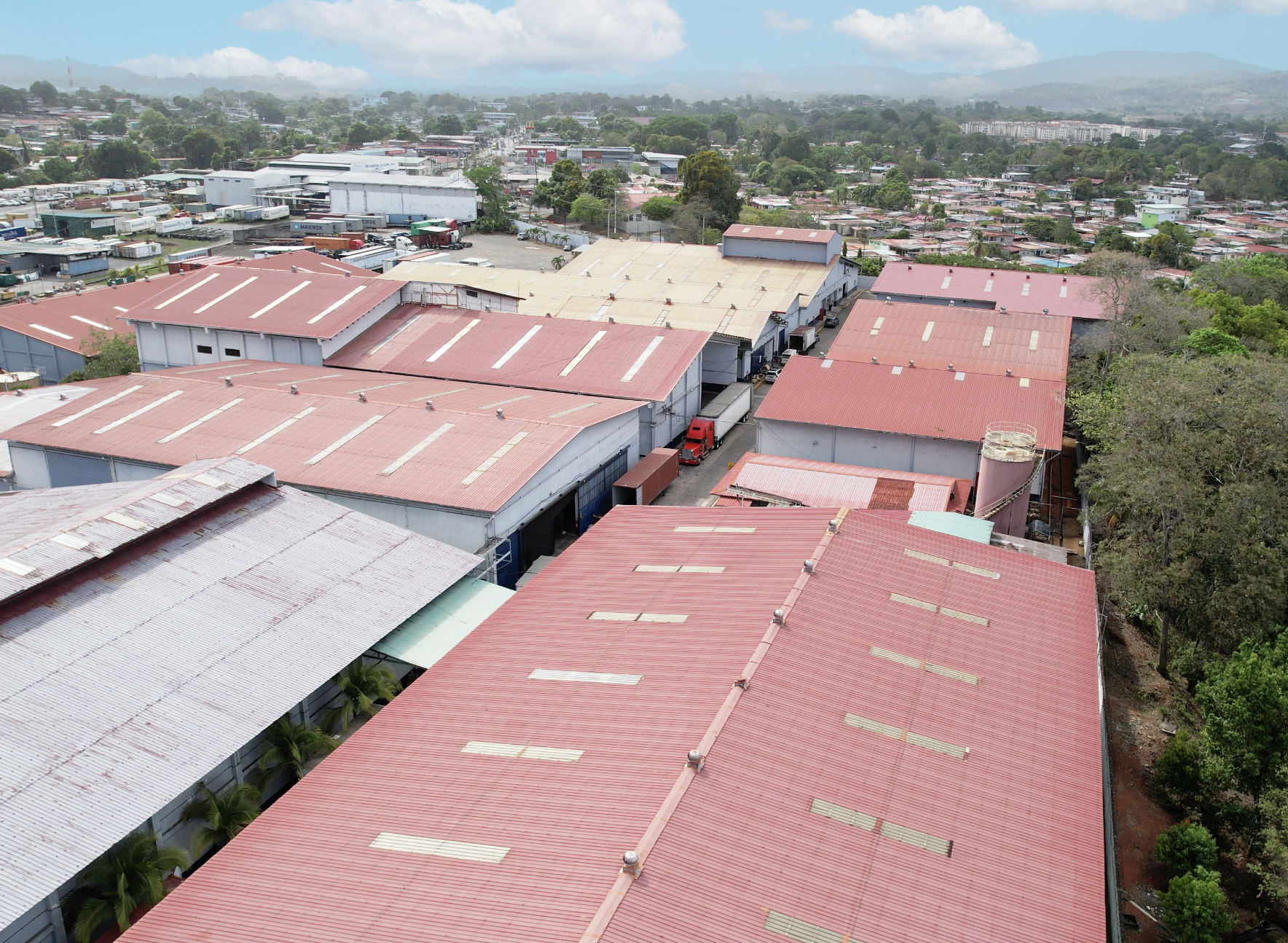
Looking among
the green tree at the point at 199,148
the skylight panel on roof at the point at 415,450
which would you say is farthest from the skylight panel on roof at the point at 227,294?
the green tree at the point at 199,148

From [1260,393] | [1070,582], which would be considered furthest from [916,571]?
[1260,393]

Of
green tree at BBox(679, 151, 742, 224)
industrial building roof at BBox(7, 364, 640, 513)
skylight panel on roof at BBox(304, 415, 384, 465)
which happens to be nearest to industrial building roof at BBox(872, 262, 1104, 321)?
industrial building roof at BBox(7, 364, 640, 513)

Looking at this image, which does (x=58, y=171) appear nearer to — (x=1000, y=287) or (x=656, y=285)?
(x=656, y=285)

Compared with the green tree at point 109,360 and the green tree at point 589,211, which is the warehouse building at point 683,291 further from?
the green tree at point 589,211

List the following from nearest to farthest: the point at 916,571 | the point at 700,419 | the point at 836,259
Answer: the point at 916,571
the point at 700,419
the point at 836,259

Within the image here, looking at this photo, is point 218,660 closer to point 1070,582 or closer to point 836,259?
point 1070,582
